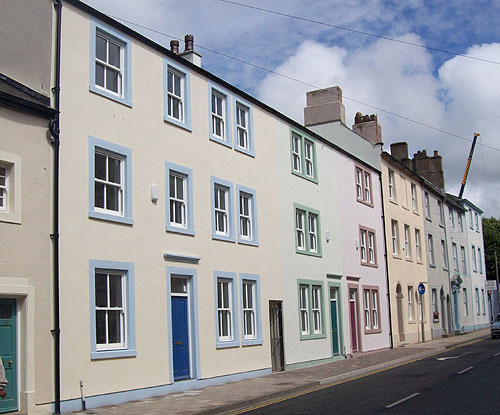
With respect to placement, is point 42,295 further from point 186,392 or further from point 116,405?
point 186,392

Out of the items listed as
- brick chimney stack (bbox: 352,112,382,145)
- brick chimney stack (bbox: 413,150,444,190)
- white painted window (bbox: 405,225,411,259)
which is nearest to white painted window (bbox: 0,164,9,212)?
brick chimney stack (bbox: 352,112,382,145)

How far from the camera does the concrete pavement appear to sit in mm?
13375

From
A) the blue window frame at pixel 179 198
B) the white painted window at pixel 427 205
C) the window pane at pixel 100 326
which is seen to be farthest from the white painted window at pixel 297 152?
the white painted window at pixel 427 205

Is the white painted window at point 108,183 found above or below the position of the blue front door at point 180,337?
above

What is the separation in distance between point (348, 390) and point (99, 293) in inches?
259

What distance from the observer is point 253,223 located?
2122 cm

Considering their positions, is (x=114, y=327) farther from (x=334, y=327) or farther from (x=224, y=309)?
(x=334, y=327)

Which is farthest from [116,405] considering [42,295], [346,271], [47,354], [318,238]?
[346,271]

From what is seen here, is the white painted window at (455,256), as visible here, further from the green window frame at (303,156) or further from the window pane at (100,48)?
the window pane at (100,48)

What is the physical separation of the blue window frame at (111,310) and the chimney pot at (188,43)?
8095 millimetres

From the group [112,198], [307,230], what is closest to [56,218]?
[112,198]

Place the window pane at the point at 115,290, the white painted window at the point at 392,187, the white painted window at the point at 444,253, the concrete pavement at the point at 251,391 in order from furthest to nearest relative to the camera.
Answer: the white painted window at the point at 444,253 < the white painted window at the point at 392,187 < the window pane at the point at 115,290 < the concrete pavement at the point at 251,391

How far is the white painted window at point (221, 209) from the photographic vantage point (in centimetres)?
1948

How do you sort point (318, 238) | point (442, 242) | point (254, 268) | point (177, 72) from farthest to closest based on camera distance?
point (442, 242) → point (318, 238) → point (254, 268) → point (177, 72)
